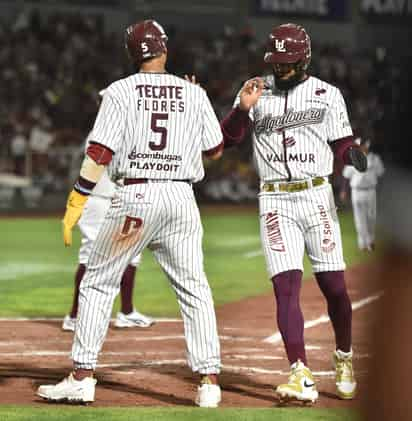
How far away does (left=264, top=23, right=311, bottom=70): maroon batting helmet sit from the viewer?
550 centimetres

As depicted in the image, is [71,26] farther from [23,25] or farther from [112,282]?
[112,282]

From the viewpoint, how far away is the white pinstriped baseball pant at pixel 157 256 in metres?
5.26

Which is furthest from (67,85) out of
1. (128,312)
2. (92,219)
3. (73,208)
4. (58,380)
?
(73,208)

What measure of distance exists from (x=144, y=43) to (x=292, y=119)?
0.93 metres

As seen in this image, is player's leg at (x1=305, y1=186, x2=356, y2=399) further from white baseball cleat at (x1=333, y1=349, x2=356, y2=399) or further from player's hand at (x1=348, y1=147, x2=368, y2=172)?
player's hand at (x1=348, y1=147, x2=368, y2=172)

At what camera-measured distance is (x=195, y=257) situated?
535 cm

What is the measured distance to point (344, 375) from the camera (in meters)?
5.71

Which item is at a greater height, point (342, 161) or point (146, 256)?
point (342, 161)

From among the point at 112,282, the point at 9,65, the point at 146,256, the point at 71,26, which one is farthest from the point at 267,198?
the point at 71,26

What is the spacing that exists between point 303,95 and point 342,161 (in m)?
0.44

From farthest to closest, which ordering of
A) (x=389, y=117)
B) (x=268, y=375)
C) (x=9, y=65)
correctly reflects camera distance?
(x=9, y=65)
(x=268, y=375)
(x=389, y=117)

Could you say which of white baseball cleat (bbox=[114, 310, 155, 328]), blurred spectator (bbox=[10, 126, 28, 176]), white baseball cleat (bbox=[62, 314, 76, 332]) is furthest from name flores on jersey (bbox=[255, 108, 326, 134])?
blurred spectator (bbox=[10, 126, 28, 176])

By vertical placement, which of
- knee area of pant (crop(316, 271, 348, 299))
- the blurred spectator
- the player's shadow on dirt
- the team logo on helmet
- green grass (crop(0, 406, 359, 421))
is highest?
the team logo on helmet

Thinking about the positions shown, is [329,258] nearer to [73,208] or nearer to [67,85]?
[73,208]
